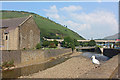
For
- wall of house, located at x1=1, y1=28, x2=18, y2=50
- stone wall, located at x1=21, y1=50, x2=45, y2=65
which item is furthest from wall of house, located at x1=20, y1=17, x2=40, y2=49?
stone wall, located at x1=21, y1=50, x2=45, y2=65

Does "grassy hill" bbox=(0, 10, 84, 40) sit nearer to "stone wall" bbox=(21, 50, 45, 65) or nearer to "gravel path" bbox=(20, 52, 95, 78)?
"stone wall" bbox=(21, 50, 45, 65)

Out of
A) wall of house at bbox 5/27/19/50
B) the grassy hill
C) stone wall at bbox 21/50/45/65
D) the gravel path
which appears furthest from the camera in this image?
the grassy hill

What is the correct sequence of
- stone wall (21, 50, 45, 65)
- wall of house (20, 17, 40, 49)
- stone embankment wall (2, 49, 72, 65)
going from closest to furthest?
stone embankment wall (2, 49, 72, 65)
stone wall (21, 50, 45, 65)
wall of house (20, 17, 40, 49)

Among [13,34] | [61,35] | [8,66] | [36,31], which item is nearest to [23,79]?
[8,66]

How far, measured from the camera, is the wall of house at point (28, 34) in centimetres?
3144

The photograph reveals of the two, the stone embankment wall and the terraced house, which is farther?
the terraced house

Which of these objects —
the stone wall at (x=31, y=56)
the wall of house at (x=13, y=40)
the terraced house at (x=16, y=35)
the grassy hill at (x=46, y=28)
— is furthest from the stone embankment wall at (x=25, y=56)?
the grassy hill at (x=46, y=28)

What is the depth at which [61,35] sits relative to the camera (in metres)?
136

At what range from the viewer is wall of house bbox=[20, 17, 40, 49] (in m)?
31.4

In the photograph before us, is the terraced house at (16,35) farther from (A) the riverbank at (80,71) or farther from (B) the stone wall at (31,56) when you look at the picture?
(A) the riverbank at (80,71)

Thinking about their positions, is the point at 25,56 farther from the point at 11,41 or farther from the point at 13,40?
the point at 11,41

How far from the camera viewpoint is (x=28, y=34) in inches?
1346

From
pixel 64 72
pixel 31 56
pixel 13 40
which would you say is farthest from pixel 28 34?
pixel 64 72

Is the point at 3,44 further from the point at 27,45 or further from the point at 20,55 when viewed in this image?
the point at 20,55
